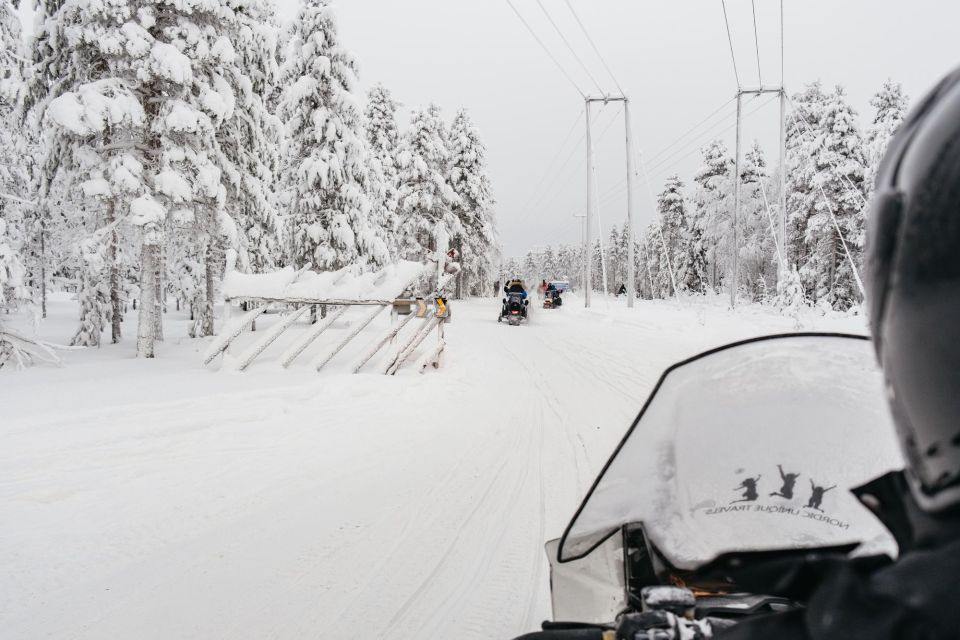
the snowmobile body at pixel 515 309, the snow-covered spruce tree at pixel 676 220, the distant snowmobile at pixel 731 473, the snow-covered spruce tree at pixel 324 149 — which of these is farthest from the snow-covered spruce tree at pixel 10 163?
the snow-covered spruce tree at pixel 676 220

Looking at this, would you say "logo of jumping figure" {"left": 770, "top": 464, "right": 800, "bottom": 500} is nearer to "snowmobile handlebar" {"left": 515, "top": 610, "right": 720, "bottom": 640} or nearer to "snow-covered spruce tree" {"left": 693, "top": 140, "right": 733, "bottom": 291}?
"snowmobile handlebar" {"left": 515, "top": 610, "right": 720, "bottom": 640}

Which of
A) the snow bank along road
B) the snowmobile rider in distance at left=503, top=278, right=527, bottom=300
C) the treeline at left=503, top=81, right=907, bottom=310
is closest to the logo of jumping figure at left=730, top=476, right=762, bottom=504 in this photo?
the snow bank along road

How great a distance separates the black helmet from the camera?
0.63m

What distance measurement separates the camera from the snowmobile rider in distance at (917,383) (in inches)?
21.9

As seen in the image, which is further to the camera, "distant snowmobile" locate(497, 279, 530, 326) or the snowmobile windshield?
"distant snowmobile" locate(497, 279, 530, 326)

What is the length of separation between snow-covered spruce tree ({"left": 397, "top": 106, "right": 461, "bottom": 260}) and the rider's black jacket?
37643 mm

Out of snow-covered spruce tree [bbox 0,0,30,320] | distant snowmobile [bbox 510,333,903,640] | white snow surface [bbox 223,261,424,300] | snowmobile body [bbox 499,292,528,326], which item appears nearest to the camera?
distant snowmobile [bbox 510,333,903,640]

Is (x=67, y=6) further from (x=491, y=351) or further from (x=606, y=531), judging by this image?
(x=606, y=531)

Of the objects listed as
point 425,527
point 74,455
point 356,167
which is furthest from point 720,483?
point 356,167

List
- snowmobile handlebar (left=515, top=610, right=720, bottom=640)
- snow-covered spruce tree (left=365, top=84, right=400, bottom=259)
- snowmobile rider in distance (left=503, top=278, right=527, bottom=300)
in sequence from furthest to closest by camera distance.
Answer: snow-covered spruce tree (left=365, top=84, right=400, bottom=259) → snowmobile rider in distance (left=503, top=278, right=527, bottom=300) → snowmobile handlebar (left=515, top=610, right=720, bottom=640)

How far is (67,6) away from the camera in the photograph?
11359mm

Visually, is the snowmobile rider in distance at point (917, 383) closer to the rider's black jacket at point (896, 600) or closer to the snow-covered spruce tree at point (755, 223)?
the rider's black jacket at point (896, 600)

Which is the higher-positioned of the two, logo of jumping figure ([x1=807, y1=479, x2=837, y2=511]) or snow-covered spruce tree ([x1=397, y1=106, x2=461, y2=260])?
snow-covered spruce tree ([x1=397, y1=106, x2=461, y2=260])

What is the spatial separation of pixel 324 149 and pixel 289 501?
717 inches
